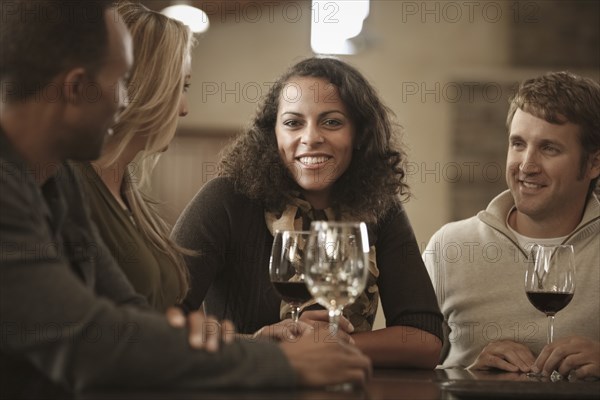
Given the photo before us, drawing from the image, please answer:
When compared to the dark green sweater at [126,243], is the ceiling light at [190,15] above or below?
above

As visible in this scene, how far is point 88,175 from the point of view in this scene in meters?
1.83

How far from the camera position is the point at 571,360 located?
186cm

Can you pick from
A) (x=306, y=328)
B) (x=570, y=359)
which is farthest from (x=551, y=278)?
(x=306, y=328)

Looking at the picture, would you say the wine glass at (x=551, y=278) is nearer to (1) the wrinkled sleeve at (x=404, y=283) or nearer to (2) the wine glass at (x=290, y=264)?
(1) the wrinkled sleeve at (x=404, y=283)

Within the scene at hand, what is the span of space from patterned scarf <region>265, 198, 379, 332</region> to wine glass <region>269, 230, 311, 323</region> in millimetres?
528

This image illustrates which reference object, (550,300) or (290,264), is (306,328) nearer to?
(290,264)

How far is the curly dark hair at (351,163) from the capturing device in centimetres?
236

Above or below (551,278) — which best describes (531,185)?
above

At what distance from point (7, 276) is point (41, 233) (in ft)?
0.30

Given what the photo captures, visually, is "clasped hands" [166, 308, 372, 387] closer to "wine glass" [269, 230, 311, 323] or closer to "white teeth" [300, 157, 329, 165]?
"wine glass" [269, 230, 311, 323]

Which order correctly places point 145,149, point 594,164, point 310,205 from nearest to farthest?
point 145,149 < point 310,205 < point 594,164

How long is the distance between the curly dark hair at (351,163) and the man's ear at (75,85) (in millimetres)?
1044

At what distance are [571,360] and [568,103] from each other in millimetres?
946

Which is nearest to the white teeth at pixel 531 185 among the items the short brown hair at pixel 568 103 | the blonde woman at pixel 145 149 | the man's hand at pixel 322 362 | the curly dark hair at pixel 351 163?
the short brown hair at pixel 568 103
